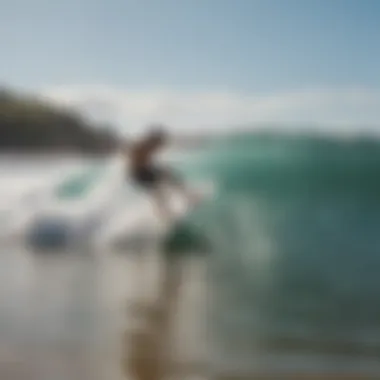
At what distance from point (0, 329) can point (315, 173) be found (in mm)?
623

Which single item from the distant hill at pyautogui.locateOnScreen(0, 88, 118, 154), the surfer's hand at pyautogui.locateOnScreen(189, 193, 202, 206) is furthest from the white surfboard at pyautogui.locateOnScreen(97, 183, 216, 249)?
the distant hill at pyautogui.locateOnScreen(0, 88, 118, 154)

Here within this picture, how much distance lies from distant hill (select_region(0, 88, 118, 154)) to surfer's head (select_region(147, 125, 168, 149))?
2.5 inches

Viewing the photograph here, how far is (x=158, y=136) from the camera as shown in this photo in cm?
141

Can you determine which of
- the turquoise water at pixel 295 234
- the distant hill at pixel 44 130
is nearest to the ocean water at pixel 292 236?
the turquoise water at pixel 295 234

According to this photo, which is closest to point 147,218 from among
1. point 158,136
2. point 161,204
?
point 161,204

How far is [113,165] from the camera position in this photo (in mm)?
1406

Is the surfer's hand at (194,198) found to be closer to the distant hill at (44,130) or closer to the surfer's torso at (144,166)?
the surfer's torso at (144,166)

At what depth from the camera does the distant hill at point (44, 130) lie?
1.41 meters

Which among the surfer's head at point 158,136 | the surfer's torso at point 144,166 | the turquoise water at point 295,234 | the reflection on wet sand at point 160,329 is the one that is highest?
the surfer's head at point 158,136

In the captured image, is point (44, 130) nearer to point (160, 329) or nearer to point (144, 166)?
point (144, 166)

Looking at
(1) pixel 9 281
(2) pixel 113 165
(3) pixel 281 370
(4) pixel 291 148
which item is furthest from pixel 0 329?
(4) pixel 291 148

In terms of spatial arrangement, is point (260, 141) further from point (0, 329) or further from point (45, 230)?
point (0, 329)

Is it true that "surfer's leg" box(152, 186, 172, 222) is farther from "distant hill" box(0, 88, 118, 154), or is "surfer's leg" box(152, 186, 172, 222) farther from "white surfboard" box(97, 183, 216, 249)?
"distant hill" box(0, 88, 118, 154)

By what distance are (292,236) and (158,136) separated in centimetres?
30
